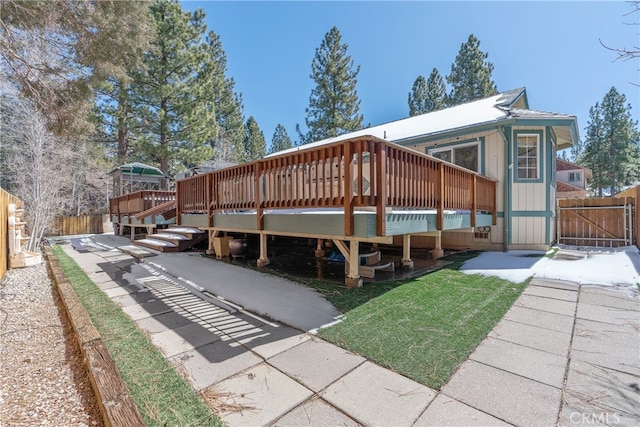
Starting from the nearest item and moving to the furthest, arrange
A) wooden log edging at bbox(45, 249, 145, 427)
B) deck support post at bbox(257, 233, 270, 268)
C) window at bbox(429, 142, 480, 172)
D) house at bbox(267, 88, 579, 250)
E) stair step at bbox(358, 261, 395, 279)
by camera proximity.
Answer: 1. wooden log edging at bbox(45, 249, 145, 427)
2. stair step at bbox(358, 261, 395, 279)
3. deck support post at bbox(257, 233, 270, 268)
4. house at bbox(267, 88, 579, 250)
5. window at bbox(429, 142, 480, 172)

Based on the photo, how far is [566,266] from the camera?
5.45 metres

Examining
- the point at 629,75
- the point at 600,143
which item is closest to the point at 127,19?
the point at 629,75

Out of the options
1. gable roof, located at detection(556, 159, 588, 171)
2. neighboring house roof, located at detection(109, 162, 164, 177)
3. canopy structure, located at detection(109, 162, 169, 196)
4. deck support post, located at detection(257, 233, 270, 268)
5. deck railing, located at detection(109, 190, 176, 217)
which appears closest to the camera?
deck support post, located at detection(257, 233, 270, 268)

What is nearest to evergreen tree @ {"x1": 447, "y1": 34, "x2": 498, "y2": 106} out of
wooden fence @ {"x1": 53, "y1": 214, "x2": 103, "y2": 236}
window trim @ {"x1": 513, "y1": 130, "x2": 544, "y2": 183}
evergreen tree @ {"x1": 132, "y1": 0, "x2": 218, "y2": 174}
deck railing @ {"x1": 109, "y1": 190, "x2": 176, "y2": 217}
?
window trim @ {"x1": 513, "y1": 130, "x2": 544, "y2": 183}

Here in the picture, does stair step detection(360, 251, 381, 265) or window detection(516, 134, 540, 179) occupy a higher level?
window detection(516, 134, 540, 179)

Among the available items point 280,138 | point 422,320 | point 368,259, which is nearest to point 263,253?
point 368,259

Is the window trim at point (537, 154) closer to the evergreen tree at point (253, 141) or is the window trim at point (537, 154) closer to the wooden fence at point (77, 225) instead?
the wooden fence at point (77, 225)

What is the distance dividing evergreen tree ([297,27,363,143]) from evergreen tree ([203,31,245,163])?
24.1 feet

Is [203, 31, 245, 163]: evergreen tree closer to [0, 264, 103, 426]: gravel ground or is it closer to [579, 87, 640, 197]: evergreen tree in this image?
[0, 264, 103, 426]: gravel ground

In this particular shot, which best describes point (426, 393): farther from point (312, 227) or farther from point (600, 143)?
point (600, 143)

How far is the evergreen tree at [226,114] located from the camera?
81.3ft

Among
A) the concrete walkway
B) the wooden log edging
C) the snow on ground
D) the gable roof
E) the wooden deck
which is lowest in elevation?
the concrete walkway

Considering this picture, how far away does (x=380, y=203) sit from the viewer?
359cm

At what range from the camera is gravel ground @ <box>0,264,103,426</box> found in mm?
1837
